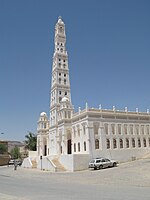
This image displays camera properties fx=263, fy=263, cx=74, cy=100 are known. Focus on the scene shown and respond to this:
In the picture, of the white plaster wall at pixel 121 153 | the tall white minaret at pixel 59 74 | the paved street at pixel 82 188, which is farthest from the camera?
the tall white minaret at pixel 59 74

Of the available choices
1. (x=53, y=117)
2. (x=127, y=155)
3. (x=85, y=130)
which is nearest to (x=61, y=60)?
(x=53, y=117)

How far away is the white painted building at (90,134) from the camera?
1652 inches

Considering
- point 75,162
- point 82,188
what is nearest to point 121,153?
point 75,162

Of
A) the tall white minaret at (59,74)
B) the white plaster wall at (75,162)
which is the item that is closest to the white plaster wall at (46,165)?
the white plaster wall at (75,162)

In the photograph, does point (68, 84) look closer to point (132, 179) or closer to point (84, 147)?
point (84, 147)

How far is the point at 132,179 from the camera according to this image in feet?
74.7

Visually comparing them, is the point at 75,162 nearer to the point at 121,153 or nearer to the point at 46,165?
the point at 46,165

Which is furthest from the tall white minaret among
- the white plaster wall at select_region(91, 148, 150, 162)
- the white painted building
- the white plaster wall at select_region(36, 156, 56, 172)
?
the white plaster wall at select_region(91, 148, 150, 162)

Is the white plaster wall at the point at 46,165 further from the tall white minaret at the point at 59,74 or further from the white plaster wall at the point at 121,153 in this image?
the tall white minaret at the point at 59,74

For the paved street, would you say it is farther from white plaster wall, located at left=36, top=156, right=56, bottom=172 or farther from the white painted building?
the white painted building

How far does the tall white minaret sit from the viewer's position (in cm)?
5819

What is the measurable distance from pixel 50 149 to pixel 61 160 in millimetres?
17384

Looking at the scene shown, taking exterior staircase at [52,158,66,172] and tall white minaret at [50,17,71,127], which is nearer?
exterior staircase at [52,158,66,172]

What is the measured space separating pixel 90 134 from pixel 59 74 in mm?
21734
